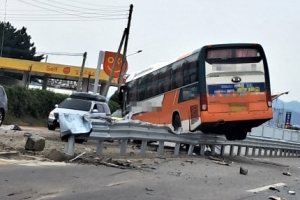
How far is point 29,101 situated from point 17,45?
47.3 m

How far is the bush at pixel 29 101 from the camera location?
100 feet

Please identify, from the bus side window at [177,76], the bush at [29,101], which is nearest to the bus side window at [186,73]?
the bus side window at [177,76]

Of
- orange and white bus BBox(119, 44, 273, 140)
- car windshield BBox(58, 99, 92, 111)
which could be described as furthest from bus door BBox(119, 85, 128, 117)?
orange and white bus BBox(119, 44, 273, 140)

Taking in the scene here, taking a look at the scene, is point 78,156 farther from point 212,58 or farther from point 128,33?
point 128,33

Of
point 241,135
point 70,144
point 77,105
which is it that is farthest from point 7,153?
point 241,135

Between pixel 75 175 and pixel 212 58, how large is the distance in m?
8.90

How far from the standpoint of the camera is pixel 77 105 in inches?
837

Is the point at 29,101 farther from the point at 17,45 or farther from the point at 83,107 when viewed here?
the point at 17,45

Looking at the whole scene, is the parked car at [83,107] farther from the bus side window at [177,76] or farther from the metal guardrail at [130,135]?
the metal guardrail at [130,135]

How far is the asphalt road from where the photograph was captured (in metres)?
8.33

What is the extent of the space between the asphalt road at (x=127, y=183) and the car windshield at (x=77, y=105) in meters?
8.29

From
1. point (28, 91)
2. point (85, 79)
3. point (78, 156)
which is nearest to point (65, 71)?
point (85, 79)

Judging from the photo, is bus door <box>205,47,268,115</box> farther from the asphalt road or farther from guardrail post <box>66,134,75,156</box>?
guardrail post <box>66,134,75,156</box>

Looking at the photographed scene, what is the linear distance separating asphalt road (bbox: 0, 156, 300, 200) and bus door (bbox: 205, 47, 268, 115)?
179 inches
